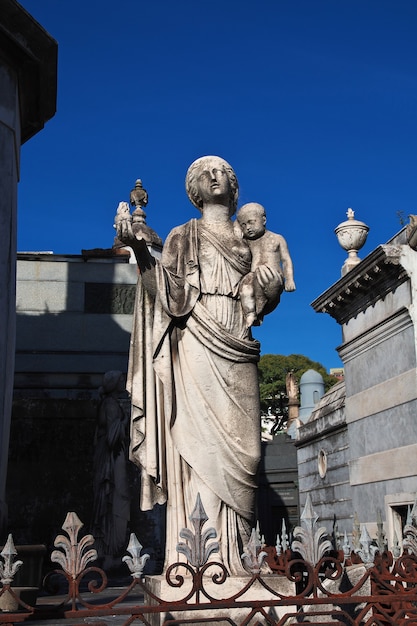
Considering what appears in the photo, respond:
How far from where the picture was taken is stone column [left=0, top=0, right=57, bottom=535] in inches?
325

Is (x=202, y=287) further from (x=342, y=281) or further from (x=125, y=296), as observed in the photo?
(x=125, y=296)

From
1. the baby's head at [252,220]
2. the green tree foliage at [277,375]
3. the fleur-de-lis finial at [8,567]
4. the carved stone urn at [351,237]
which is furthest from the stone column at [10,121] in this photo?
the green tree foliage at [277,375]

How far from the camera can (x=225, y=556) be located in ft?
13.9

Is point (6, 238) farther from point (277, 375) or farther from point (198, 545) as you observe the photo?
point (277, 375)

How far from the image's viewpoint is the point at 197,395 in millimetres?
4543

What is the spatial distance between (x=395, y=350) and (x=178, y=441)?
938cm

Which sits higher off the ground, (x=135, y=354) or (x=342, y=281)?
(x=342, y=281)

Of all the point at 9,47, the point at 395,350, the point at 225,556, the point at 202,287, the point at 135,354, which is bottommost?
the point at 225,556

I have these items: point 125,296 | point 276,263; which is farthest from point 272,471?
point 276,263

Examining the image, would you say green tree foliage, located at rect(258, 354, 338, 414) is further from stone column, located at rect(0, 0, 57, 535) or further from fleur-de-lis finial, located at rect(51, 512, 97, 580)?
fleur-de-lis finial, located at rect(51, 512, 97, 580)

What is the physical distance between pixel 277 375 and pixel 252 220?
1889 inches

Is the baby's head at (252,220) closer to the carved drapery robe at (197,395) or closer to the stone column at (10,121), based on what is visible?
the carved drapery robe at (197,395)

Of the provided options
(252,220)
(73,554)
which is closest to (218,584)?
(73,554)

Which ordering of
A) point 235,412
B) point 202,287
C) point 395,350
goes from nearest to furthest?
point 235,412 → point 202,287 → point 395,350
